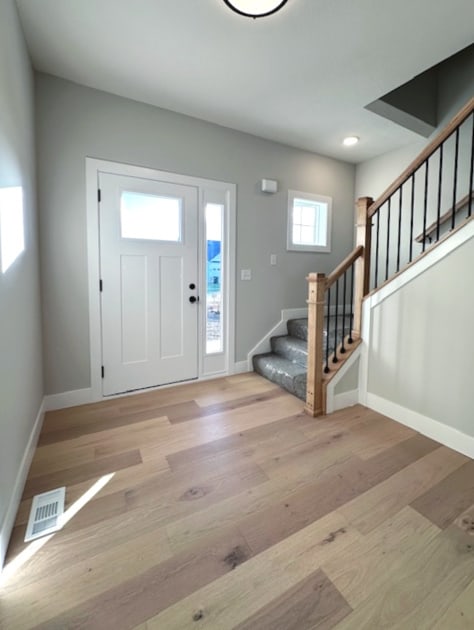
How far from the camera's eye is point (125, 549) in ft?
4.24

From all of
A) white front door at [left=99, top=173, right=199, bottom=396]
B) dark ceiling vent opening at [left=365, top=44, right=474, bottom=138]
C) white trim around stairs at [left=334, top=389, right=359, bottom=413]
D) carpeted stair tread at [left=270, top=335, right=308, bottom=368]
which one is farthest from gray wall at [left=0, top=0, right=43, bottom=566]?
dark ceiling vent opening at [left=365, top=44, right=474, bottom=138]

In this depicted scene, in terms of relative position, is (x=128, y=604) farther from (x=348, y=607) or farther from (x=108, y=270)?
(x=108, y=270)

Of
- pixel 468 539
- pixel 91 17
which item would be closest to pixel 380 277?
pixel 468 539

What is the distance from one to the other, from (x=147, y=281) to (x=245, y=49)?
1.92 meters

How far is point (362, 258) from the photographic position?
8.59ft

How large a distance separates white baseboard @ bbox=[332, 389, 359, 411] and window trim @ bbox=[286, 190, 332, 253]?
184cm

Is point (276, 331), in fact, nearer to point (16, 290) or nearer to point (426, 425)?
point (426, 425)

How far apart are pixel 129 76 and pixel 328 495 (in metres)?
3.17

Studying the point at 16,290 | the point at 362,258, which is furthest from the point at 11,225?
the point at 362,258

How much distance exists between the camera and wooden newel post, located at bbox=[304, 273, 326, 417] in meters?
2.43

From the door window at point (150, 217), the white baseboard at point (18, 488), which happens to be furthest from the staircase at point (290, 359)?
the white baseboard at point (18, 488)

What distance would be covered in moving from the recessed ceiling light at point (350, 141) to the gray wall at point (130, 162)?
403mm

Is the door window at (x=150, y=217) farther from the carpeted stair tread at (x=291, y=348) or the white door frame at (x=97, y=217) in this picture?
the carpeted stair tread at (x=291, y=348)

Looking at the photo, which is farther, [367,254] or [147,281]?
[147,281]
